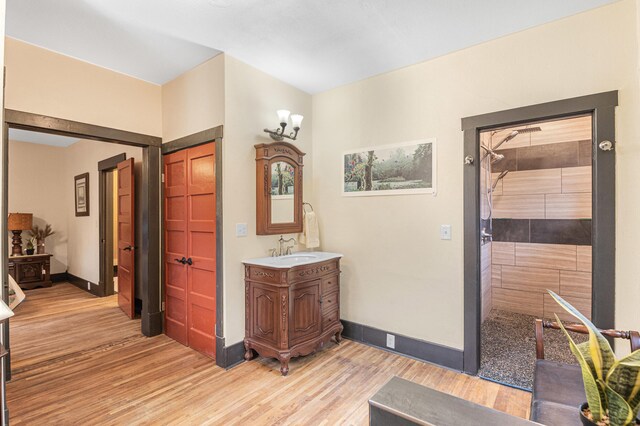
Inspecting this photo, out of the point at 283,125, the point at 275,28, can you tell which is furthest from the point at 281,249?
the point at 275,28

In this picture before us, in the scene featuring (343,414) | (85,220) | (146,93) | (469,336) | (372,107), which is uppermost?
(146,93)

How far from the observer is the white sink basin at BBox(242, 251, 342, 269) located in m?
2.64

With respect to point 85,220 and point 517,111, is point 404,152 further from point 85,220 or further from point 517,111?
point 85,220

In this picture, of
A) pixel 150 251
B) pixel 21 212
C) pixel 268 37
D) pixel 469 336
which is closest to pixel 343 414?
pixel 469 336

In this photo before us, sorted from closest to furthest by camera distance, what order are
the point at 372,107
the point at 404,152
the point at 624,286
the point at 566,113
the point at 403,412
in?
the point at 403,412, the point at 624,286, the point at 566,113, the point at 404,152, the point at 372,107

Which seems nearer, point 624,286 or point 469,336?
point 624,286

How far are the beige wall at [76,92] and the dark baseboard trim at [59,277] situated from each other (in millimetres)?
4512

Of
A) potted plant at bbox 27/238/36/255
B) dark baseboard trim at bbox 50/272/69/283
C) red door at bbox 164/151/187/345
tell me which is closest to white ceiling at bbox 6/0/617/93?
red door at bbox 164/151/187/345

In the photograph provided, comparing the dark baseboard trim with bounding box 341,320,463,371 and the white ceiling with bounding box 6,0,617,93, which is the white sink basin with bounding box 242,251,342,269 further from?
the white ceiling with bounding box 6,0,617,93

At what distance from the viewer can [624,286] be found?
6.59ft

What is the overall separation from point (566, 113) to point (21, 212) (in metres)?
7.85

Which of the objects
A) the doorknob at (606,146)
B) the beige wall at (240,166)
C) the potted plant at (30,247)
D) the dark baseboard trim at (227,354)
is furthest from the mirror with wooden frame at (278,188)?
the potted plant at (30,247)

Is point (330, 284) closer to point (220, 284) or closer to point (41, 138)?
point (220, 284)

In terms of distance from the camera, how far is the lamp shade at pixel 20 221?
5.20m
